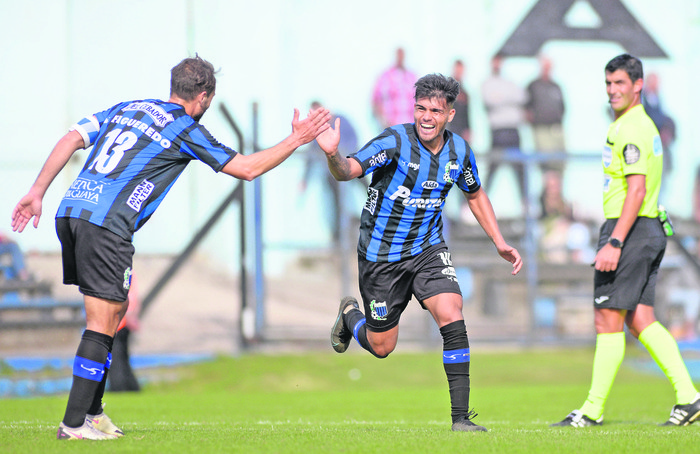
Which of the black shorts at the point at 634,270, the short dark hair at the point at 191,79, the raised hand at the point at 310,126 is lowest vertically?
the black shorts at the point at 634,270

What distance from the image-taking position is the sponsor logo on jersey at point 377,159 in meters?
4.86

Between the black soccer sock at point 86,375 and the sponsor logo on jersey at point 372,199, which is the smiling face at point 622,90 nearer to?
the sponsor logo on jersey at point 372,199

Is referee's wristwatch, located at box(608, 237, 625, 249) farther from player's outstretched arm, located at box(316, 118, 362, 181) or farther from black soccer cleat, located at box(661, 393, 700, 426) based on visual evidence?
player's outstretched arm, located at box(316, 118, 362, 181)

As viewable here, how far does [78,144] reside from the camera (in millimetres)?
4340

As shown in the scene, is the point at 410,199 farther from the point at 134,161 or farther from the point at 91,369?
the point at 91,369

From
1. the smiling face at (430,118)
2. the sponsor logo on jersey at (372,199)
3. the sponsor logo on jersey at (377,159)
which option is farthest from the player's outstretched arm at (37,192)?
the smiling face at (430,118)

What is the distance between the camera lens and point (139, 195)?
425 centimetres

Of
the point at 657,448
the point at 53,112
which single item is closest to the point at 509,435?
the point at 657,448

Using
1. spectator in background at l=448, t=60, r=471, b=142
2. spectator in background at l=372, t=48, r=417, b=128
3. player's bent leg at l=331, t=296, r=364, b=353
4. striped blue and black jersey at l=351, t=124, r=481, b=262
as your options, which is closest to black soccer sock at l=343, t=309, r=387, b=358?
player's bent leg at l=331, t=296, r=364, b=353

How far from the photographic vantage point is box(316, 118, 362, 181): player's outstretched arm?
14.4 feet

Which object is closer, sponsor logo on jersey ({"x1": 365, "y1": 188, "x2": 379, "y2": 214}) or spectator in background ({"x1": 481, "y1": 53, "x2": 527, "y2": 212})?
sponsor logo on jersey ({"x1": 365, "y1": 188, "x2": 379, "y2": 214})

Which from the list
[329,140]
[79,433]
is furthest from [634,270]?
[79,433]

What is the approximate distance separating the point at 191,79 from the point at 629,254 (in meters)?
2.96

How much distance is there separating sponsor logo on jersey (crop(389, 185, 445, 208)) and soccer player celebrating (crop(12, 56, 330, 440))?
0.89m
